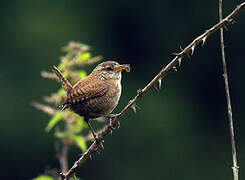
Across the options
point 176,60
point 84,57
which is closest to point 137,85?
point 84,57

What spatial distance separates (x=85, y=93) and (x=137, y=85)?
15514 mm

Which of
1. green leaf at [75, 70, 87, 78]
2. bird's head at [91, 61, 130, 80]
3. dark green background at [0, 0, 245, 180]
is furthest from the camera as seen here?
dark green background at [0, 0, 245, 180]

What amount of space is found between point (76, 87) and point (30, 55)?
15059mm

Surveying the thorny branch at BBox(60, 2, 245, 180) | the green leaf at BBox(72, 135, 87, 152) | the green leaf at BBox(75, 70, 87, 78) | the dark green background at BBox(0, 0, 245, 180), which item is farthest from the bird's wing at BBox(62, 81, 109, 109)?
the dark green background at BBox(0, 0, 245, 180)

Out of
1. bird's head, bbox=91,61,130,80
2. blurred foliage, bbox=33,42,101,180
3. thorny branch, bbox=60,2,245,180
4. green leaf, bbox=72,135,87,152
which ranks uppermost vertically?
bird's head, bbox=91,61,130,80

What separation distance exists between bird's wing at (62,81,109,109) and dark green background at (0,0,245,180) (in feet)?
36.3

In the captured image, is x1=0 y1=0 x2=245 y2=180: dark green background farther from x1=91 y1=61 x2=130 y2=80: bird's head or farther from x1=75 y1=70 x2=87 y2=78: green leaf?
x1=75 y1=70 x2=87 y2=78: green leaf

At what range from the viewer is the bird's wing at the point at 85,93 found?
5.32 meters

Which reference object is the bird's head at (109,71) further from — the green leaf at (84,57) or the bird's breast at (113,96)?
the green leaf at (84,57)

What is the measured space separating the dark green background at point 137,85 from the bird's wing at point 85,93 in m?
11.1

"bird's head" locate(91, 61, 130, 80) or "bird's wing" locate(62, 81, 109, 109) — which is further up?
"bird's head" locate(91, 61, 130, 80)

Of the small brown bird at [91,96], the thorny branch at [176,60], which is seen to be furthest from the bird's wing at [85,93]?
the thorny branch at [176,60]

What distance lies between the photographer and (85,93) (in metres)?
5.51

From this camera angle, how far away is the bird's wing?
532cm
